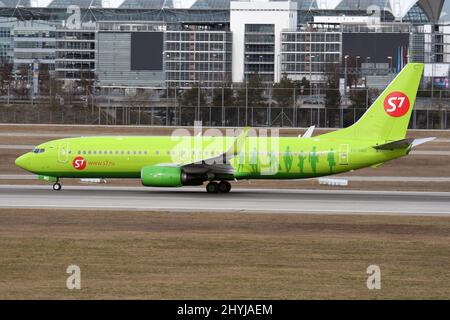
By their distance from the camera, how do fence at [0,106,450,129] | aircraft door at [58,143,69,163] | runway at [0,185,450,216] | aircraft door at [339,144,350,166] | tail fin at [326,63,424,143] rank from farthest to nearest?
fence at [0,106,450,129] → aircraft door at [58,143,69,163] → tail fin at [326,63,424,143] → aircraft door at [339,144,350,166] → runway at [0,185,450,216]

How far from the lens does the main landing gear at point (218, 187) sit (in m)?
53.1

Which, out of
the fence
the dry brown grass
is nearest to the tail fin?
the dry brown grass

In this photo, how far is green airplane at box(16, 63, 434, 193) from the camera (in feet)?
172

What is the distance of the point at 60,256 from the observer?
1204 inches

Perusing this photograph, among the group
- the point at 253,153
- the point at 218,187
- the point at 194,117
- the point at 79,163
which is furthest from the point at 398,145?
the point at 194,117

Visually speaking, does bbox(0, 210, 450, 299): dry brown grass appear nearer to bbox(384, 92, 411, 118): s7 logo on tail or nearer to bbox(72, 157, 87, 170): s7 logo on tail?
bbox(72, 157, 87, 170): s7 logo on tail

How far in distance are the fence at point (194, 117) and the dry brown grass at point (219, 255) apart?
7026 cm

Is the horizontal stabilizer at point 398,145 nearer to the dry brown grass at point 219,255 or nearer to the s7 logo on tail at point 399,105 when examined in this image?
the s7 logo on tail at point 399,105

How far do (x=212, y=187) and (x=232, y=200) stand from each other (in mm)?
4730

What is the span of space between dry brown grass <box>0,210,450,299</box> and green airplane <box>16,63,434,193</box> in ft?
35.1

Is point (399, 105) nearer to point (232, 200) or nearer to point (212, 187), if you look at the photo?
point (212, 187)

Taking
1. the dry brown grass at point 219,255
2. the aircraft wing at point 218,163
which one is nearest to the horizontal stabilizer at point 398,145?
the aircraft wing at point 218,163

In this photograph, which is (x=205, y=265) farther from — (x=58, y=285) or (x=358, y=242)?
(x=358, y=242)

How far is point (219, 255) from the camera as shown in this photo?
3120cm
